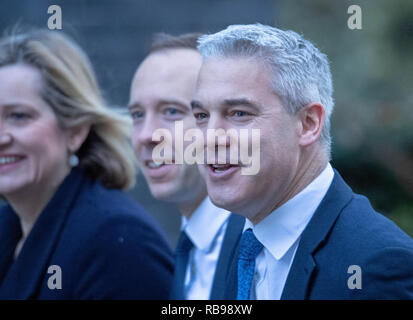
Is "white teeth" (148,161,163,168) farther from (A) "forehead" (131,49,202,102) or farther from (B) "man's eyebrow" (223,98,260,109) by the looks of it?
(B) "man's eyebrow" (223,98,260,109)

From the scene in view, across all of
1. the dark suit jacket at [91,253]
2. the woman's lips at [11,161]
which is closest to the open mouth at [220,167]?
the dark suit jacket at [91,253]

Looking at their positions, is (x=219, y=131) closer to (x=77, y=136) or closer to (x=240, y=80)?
(x=240, y=80)

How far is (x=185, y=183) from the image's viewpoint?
2223 mm

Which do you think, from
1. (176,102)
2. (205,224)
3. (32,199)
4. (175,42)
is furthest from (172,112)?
(32,199)

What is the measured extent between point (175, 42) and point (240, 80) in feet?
2.48

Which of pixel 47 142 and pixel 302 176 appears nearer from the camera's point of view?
pixel 302 176

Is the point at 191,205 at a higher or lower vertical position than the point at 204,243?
higher

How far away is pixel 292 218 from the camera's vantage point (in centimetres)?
170

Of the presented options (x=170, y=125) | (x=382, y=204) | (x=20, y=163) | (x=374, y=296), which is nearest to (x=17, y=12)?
(x=20, y=163)

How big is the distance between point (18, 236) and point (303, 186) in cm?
160

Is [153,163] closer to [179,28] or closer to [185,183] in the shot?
[185,183]

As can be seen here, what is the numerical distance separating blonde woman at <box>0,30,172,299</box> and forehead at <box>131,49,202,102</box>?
1.67ft

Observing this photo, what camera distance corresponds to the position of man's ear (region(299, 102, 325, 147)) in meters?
1.66

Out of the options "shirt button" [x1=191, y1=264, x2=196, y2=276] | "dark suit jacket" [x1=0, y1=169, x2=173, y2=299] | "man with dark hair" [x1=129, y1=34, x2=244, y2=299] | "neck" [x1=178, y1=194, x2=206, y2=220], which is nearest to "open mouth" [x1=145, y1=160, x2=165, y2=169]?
"man with dark hair" [x1=129, y1=34, x2=244, y2=299]
